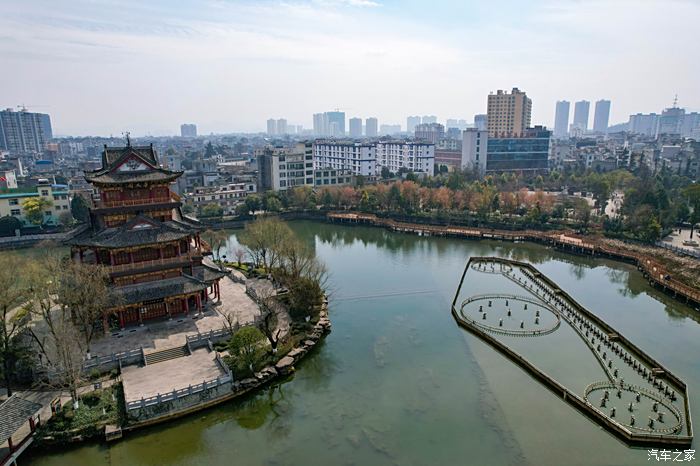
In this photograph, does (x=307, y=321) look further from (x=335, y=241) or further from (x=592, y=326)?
(x=335, y=241)

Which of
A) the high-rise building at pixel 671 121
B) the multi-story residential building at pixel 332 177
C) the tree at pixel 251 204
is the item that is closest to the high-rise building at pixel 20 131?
the multi-story residential building at pixel 332 177

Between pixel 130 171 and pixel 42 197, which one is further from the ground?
pixel 130 171

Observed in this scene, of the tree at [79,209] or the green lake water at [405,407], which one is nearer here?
the green lake water at [405,407]

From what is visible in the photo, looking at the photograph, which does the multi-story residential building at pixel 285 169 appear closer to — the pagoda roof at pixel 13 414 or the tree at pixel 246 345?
the tree at pixel 246 345

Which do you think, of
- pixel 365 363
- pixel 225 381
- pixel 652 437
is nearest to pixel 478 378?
pixel 365 363

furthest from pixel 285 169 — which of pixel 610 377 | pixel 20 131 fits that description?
pixel 20 131

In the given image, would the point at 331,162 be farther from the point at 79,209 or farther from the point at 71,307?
the point at 71,307
